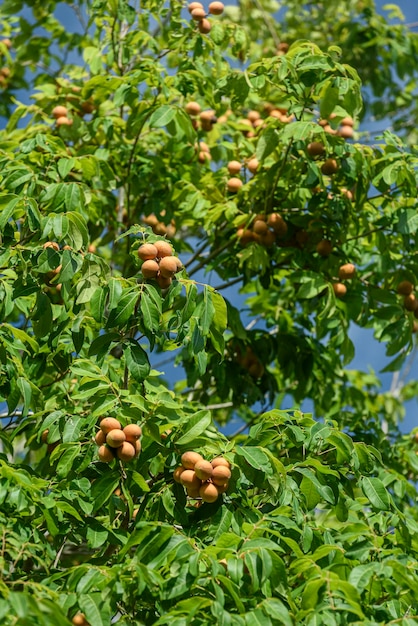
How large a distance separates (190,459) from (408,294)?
1787mm

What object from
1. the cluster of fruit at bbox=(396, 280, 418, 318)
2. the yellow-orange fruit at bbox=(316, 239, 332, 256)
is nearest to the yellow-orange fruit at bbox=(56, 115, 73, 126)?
the yellow-orange fruit at bbox=(316, 239, 332, 256)

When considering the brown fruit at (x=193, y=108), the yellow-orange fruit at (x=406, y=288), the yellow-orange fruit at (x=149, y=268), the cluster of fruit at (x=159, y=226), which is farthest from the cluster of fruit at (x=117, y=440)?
the brown fruit at (x=193, y=108)

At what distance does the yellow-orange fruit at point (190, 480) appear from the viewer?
235cm

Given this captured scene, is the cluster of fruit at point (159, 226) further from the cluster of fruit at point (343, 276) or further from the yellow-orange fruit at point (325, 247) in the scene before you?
the cluster of fruit at point (343, 276)

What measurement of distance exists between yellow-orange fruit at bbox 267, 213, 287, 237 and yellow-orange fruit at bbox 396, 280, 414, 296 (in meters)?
0.53

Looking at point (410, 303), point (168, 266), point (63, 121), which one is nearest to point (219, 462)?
point (168, 266)

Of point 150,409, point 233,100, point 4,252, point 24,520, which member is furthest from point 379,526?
point 233,100

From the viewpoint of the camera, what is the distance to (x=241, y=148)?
163 inches

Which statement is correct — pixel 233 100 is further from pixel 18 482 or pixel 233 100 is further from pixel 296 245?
pixel 18 482

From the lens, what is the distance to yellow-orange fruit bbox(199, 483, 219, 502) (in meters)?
2.34

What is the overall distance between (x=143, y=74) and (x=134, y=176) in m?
0.54

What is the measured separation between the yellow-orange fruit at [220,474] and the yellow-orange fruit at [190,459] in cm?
5

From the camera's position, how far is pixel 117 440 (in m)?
2.37

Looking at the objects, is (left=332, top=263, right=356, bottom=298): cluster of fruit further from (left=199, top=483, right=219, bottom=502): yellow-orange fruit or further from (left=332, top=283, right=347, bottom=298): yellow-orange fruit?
(left=199, top=483, right=219, bottom=502): yellow-orange fruit
